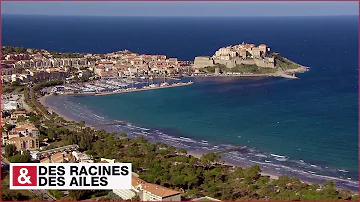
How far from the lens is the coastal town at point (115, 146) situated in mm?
10433

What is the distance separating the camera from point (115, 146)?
13.9m

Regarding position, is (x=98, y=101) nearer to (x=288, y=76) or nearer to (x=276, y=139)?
(x=276, y=139)

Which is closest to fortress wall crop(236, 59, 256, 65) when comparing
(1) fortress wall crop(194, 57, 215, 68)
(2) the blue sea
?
(1) fortress wall crop(194, 57, 215, 68)

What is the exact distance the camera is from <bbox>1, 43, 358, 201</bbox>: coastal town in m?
10.4

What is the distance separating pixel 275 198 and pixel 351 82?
17.4 m

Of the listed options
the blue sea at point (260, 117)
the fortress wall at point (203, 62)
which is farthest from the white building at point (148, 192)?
the fortress wall at point (203, 62)

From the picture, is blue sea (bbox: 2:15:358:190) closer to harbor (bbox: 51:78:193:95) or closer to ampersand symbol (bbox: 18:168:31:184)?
harbor (bbox: 51:78:193:95)

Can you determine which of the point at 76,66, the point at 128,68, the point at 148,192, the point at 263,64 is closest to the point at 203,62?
the point at 263,64

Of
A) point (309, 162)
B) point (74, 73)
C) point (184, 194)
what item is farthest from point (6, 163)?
point (74, 73)

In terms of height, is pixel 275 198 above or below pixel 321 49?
below

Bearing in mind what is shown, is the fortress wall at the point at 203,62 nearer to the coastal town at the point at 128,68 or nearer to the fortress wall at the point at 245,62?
the coastal town at the point at 128,68

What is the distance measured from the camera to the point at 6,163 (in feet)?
41.7

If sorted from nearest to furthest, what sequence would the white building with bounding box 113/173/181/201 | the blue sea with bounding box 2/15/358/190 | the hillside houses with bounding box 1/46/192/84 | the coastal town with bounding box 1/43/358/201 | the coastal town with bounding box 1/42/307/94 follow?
the white building with bounding box 113/173/181/201 → the coastal town with bounding box 1/43/358/201 → the blue sea with bounding box 2/15/358/190 → the coastal town with bounding box 1/42/307/94 → the hillside houses with bounding box 1/46/192/84

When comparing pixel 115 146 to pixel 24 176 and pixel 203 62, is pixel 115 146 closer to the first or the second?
pixel 24 176
